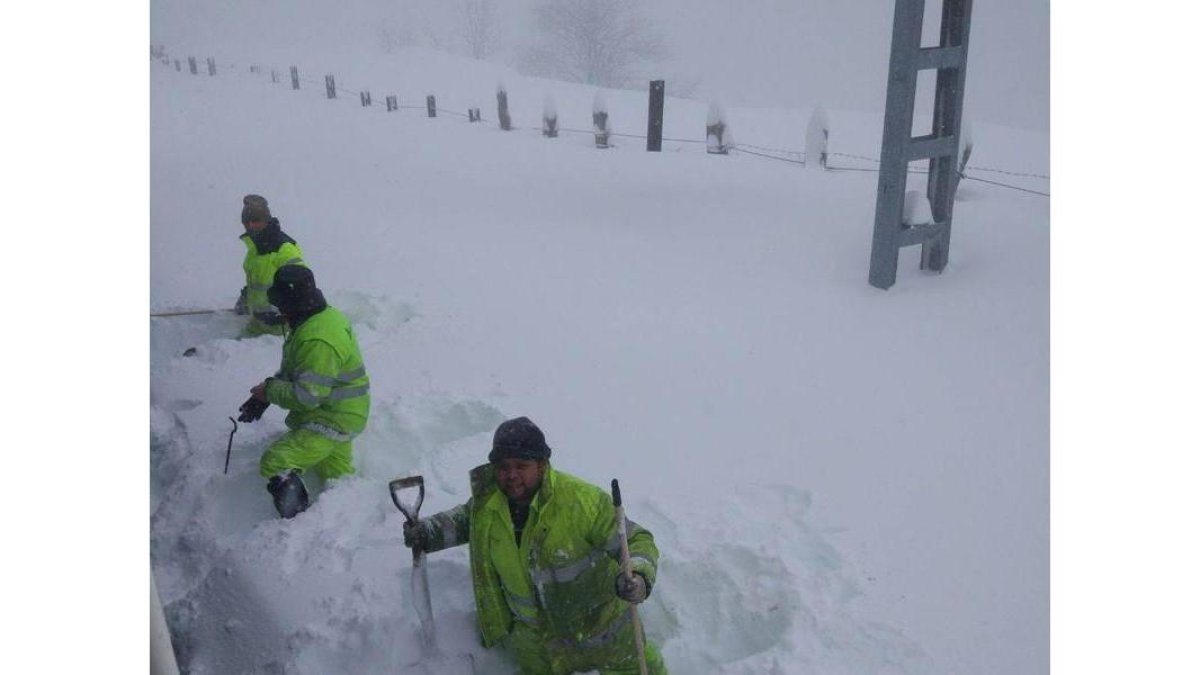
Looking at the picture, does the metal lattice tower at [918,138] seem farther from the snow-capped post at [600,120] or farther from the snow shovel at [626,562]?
the snow-capped post at [600,120]

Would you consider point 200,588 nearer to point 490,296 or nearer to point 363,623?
point 363,623

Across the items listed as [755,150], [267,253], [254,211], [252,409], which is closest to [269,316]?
[267,253]

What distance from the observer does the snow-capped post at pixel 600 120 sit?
27.6ft

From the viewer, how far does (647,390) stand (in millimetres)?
4188

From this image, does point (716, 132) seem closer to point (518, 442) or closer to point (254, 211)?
point (254, 211)

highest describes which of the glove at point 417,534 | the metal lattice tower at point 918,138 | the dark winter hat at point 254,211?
the metal lattice tower at point 918,138

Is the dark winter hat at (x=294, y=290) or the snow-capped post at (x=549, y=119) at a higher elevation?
the snow-capped post at (x=549, y=119)

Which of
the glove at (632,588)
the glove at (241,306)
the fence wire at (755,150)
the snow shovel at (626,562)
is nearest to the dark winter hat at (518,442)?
the snow shovel at (626,562)

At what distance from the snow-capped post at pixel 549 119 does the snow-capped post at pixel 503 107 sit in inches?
15.9

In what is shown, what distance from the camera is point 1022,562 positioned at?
9.18 feet
